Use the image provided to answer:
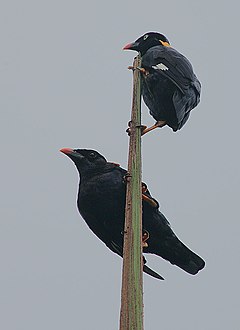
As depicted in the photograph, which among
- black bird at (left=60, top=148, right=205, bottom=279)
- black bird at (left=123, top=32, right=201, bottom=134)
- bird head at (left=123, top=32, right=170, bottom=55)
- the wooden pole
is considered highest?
bird head at (left=123, top=32, right=170, bottom=55)

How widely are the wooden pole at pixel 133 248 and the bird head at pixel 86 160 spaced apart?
6.98 feet

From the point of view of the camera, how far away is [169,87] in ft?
16.4

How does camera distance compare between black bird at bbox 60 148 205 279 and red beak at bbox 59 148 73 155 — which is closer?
black bird at bbox 60 148 205 279

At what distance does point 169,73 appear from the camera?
16.6 ft

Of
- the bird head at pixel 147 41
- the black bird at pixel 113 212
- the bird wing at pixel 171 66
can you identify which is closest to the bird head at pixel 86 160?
the black bird at pixel 113 212

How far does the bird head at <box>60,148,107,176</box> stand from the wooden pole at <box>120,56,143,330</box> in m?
2.13

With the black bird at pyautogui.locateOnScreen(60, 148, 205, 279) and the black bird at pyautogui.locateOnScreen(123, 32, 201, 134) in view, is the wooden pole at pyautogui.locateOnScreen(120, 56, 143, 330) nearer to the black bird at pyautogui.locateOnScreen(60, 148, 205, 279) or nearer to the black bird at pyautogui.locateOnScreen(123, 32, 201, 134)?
the black bird at pyautogui.locateOnScreen(60, 148, 205, 279)

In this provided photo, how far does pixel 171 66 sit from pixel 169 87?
0.97 feet

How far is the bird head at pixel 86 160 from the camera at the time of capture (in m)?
4.71

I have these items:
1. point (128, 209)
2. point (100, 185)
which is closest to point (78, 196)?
point (100, 185)

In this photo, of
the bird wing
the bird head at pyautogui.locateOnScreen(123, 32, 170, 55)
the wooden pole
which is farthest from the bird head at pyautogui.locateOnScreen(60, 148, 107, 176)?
the wooden pole

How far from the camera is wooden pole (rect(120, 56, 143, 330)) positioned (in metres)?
1.98

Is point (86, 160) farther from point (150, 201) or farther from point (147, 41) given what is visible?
point (147, 41)

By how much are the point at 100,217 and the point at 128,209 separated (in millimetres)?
2153
